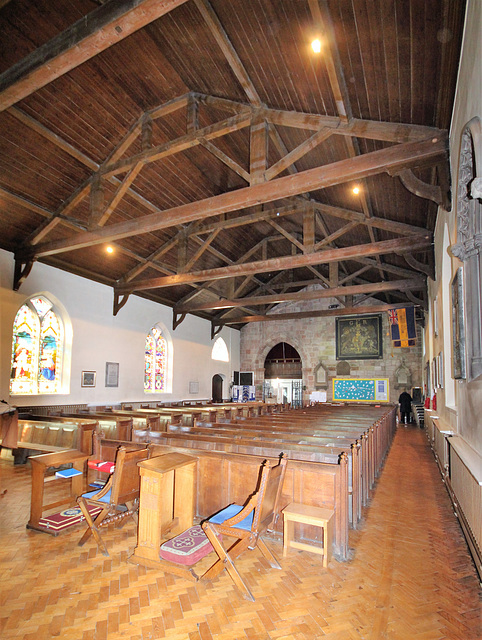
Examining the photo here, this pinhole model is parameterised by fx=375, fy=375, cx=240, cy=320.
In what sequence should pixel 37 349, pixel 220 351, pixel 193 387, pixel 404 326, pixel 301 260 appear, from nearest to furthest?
pixel 301 260
pixel 37 349
pixel 404 326
pixel 193 387
pixel 220 351

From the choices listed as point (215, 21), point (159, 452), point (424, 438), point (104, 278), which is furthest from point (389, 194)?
point (104, 278)

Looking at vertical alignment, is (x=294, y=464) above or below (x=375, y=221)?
below

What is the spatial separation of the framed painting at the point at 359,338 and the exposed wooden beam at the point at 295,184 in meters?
11.7

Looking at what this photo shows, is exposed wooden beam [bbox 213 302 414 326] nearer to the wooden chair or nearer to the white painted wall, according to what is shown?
the white painted wall

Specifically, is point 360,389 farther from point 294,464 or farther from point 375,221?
point 294,464

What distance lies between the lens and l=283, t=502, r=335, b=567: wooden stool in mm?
2939

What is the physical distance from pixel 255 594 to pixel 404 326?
1031 centimetres

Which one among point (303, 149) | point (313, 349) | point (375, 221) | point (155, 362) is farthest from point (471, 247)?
point (313, 349)

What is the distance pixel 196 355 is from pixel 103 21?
12.3 metres

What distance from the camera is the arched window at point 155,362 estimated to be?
41.4 ft

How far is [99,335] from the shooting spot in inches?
418

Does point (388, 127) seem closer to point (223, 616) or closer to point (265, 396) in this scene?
point (223, 616)

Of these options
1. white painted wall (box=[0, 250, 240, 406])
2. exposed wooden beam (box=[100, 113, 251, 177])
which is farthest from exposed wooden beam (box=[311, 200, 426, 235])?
white painted wall (box=[0, 250, 240, 406])

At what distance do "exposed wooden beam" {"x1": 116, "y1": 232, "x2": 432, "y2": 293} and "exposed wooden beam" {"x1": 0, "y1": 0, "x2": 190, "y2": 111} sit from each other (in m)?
5.61
